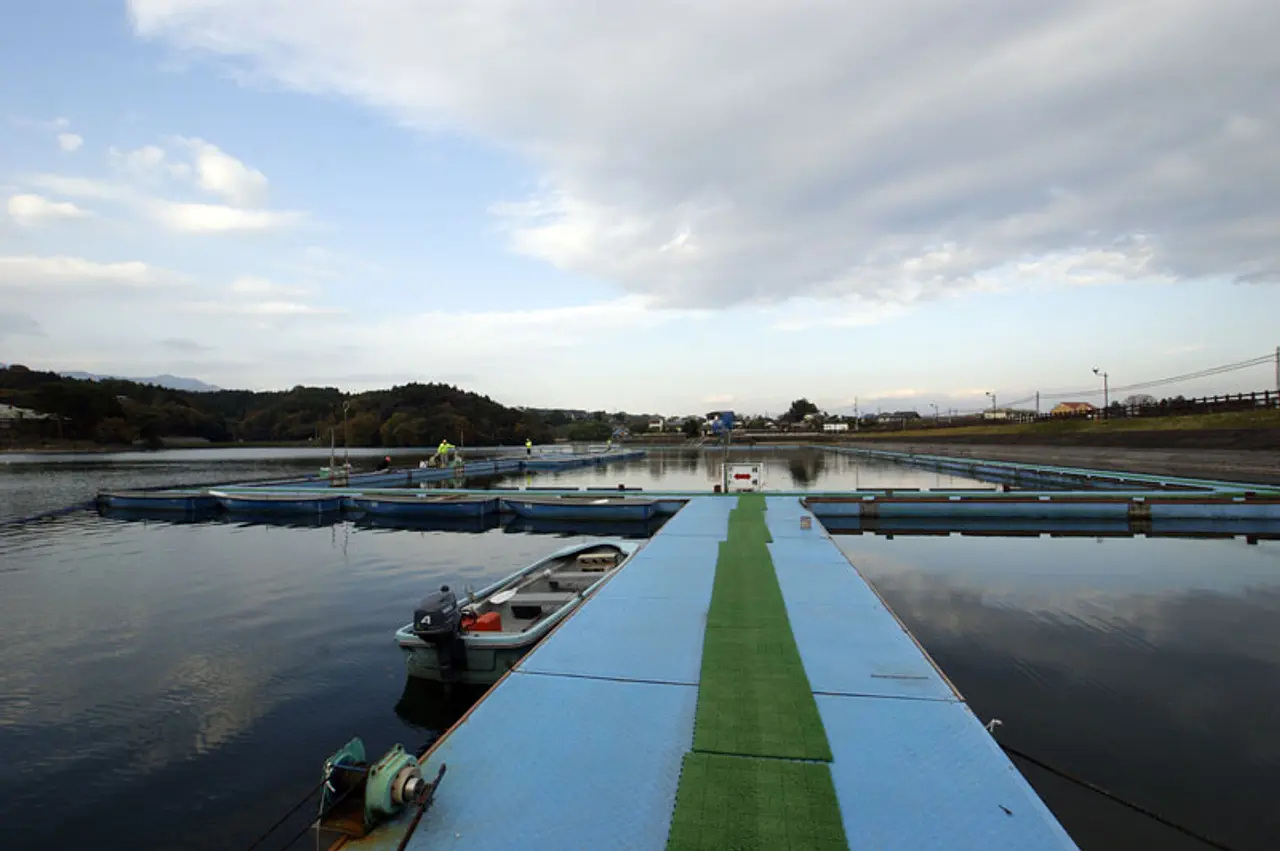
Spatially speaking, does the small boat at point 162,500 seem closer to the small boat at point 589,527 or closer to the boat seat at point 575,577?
the small boat at point 589,527

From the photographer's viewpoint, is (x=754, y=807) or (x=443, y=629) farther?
(x=443, y=629)

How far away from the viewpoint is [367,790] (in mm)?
4398

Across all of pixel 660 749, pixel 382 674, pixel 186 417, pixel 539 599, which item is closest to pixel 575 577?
pixel 539 599

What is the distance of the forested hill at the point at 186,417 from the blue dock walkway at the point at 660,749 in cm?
11261

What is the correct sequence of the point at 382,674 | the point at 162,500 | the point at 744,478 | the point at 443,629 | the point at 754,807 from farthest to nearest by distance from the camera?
the point at 162,500, the point at 744,478, the point at 382,674, the point at 443,629, the point at 754,807

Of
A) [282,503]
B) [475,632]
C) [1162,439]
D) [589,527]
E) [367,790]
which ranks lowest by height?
[589,527]

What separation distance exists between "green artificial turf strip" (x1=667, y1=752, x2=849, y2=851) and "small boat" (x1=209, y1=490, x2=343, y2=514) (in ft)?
107

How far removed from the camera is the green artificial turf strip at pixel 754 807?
4250mm

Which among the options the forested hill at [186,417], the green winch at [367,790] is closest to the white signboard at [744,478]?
the green winch at [367,790]

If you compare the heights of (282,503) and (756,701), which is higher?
(756,701)

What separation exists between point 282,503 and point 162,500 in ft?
24.9

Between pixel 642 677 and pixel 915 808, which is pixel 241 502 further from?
pixel 915 808

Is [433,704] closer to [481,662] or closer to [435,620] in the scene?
[481,662]

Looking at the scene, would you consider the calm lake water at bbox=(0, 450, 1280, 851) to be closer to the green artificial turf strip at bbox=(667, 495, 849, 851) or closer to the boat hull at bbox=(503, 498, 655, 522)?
the green artificial turf strip at bbox=(667, 495, 849, 851)
